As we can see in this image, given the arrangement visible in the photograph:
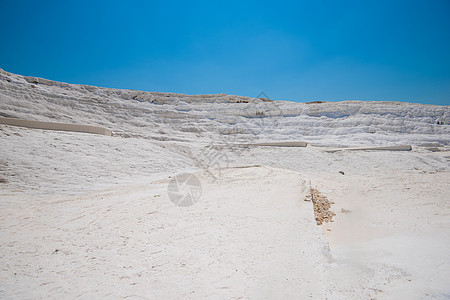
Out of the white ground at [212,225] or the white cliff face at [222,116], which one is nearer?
the white ground at [212,225]

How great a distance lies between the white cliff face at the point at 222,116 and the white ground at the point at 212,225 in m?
3.23

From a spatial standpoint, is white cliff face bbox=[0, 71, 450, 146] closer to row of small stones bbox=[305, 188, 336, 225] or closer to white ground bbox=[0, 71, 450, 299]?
white ground bbox=[0, 71, 450, 299]

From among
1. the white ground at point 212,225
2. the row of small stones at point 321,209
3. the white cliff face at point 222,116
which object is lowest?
the row of small stones at point 321,209

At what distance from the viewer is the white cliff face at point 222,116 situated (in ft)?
59.6

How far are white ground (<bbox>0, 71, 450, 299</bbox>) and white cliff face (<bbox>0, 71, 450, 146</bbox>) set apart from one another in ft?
10.6

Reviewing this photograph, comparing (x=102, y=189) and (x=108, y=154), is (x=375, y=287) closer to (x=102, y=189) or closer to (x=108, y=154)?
(x=102, y=189)

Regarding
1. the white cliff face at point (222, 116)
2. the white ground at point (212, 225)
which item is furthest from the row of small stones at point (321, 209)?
the white cliff face at point (222, 116)

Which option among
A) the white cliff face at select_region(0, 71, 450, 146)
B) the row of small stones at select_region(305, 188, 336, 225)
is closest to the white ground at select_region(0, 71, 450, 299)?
the row of small stones at select_region(305, 188, 336, 225)

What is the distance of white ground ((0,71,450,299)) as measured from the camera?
259 centimetres

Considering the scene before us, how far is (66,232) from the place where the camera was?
13.2ft

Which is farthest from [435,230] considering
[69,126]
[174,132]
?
[174,132]

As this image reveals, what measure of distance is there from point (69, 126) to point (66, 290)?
12518mm

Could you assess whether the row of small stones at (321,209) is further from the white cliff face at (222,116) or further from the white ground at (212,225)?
the white cliff face at (222,116)

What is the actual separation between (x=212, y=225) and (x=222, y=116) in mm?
19381
